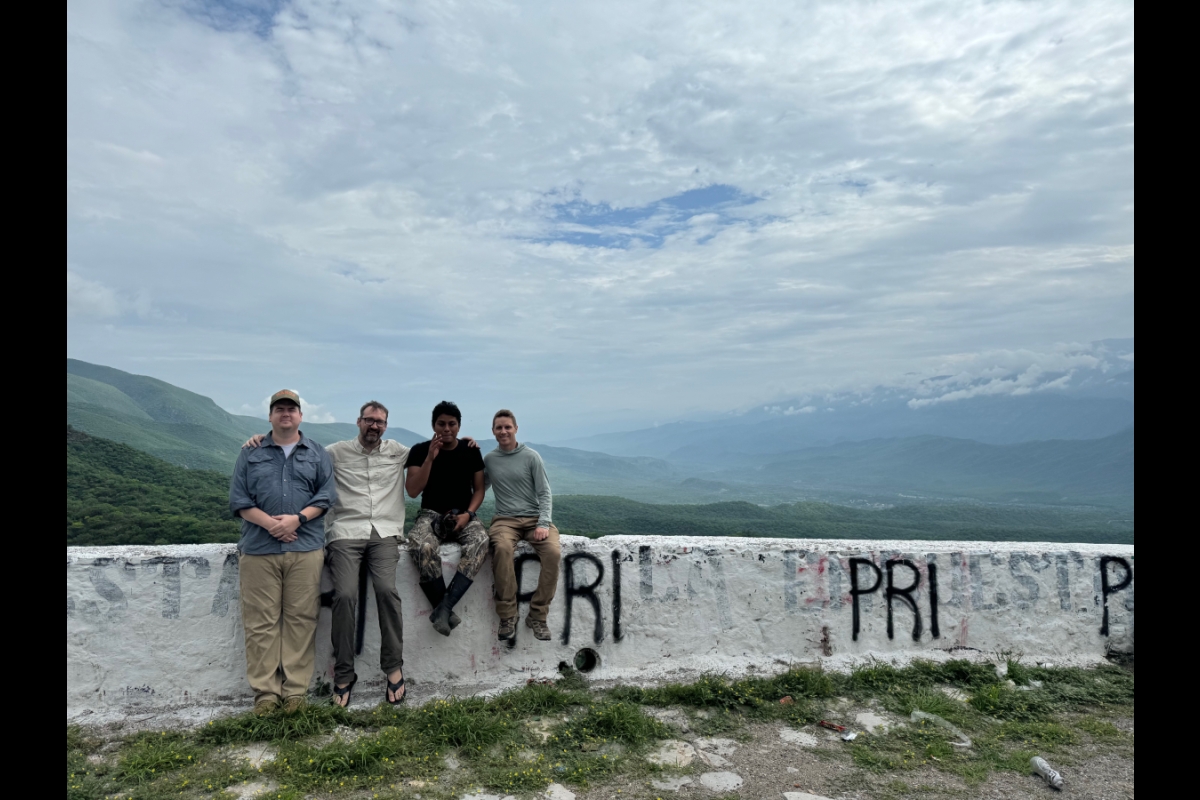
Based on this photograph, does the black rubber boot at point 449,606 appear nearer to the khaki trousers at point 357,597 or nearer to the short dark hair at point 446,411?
the khaki trousers at point 357,597

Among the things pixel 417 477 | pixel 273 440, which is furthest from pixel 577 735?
pixel 273 440

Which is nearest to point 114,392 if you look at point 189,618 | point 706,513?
point 706,513

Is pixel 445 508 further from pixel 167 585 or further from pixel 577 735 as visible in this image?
pixel 167 585

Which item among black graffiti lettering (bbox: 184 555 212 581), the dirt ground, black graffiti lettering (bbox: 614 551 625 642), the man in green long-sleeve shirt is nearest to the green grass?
the dirt ground

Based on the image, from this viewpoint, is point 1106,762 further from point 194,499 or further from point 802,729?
point 194,499

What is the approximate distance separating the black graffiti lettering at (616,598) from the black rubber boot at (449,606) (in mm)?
1131

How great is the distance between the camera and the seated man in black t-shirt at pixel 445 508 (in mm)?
4824

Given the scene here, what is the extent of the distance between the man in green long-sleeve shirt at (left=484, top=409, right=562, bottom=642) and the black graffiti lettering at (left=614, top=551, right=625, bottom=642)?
0.46 metres

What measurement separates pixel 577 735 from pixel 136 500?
1334 inches

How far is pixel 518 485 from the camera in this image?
516 cm

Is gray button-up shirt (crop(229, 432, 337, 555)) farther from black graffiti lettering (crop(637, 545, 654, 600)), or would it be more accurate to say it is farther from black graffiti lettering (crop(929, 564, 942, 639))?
black graffiti lettering (crop(929, 564, 942, 639))

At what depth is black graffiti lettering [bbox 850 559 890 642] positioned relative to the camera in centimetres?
537

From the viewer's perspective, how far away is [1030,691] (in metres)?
4.85
